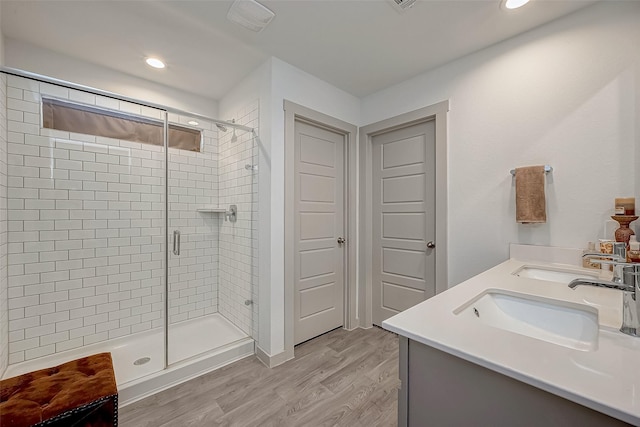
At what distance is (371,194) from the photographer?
114 inches

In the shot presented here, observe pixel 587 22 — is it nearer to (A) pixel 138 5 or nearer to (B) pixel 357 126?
(B) pixel 357 126

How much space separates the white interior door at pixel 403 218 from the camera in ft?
8.05

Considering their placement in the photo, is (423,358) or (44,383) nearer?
(423,358)

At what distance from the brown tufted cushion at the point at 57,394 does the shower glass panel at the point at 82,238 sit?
0.53 metres

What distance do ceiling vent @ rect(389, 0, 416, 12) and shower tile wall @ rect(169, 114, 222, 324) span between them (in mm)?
2042

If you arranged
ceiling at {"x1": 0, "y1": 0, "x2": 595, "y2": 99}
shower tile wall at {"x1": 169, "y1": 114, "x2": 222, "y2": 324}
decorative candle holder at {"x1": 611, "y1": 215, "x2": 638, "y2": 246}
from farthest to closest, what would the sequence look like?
shower tile wall at {"x1": 169, "y1": 114, "x2": 222, "y2": 324}, ceiling at {"x1": 0, "y1": 0, "x2": 595, "y2": 99}, decorative candle holder at {"x1": 611, "y1": 215, "x2": 638, "y2": 246}

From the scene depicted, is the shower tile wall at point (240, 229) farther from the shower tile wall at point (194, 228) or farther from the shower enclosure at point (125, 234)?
the shower tile wall at point (194, 228)

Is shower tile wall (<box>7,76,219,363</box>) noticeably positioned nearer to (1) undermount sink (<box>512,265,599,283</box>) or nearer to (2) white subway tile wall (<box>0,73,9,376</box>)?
(2) white subway tile wall (<box>0,73,9,376</box>)

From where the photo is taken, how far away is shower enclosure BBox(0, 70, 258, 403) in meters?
1.98

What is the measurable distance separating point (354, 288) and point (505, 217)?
1.63 m

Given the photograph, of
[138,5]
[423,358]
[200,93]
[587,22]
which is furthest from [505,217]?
[200,93]

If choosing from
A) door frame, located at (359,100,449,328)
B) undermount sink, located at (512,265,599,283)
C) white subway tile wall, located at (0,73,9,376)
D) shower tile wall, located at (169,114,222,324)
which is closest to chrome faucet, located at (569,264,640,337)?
undermount sink, located at (512,265,599,283)

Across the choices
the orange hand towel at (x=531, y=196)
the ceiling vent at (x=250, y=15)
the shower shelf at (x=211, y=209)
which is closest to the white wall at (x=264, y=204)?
the ceiling vent at (x=250, y=15)

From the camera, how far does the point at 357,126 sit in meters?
2.96
